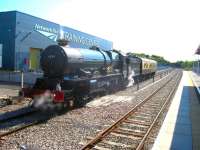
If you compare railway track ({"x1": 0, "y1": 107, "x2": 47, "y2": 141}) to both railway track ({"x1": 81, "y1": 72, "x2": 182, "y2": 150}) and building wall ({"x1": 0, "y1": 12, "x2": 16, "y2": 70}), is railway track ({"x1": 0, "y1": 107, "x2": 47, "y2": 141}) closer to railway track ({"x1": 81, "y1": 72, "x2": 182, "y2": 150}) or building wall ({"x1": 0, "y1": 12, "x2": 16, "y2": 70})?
railway track ({"x1": 81, "y1": 72, "x2": 182, "y2": 150})

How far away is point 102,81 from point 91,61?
1682 millimetres

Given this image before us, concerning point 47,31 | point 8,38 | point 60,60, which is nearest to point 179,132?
point 60,60

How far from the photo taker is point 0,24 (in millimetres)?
40969

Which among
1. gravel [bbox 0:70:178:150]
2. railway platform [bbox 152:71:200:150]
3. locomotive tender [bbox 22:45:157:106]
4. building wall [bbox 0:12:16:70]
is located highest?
building wall [bbox 0:12:16:70]

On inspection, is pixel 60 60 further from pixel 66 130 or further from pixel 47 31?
pixel 47 31

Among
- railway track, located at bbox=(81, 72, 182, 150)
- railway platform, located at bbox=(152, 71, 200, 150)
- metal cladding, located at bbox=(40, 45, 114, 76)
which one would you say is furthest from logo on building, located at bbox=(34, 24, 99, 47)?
railway track, located at bbox=(81, 72, 182, 150)

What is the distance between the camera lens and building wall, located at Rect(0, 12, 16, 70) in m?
39.8

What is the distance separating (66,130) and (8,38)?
3152 centimetres

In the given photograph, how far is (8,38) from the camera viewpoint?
4003 cm

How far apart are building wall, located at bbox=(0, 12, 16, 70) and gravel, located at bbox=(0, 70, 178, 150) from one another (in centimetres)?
2650

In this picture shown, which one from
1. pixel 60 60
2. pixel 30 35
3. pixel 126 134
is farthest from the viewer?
pixel 30 35

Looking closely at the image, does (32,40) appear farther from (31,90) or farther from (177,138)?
(177,138)

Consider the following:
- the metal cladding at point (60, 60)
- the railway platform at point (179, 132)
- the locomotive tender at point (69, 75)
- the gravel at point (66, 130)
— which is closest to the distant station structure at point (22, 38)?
the locomotive tender at point (69, 75)

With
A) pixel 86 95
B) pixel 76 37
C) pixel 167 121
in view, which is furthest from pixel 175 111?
pixel 76 37
